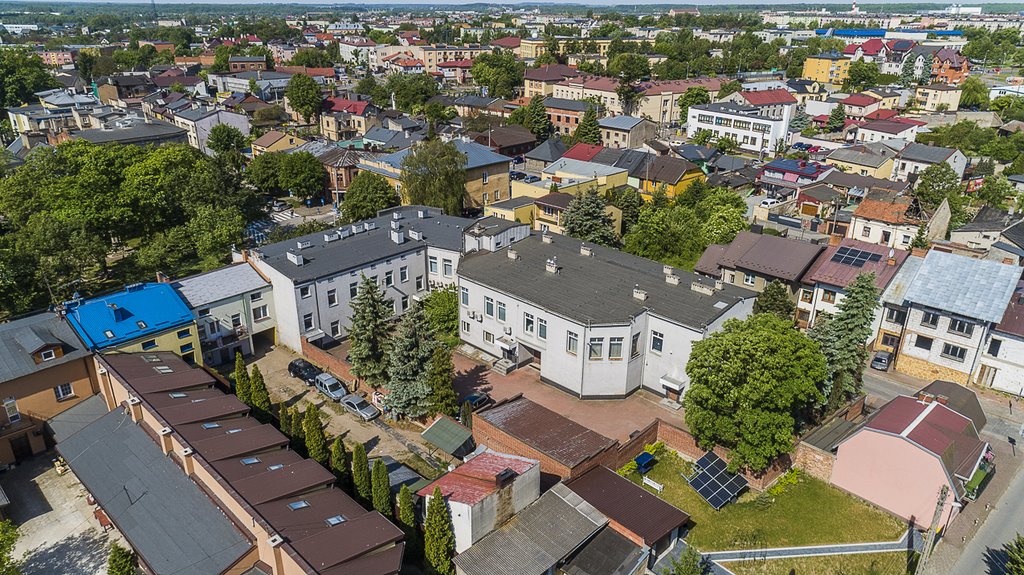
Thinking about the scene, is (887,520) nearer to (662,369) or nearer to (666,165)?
(662,369)

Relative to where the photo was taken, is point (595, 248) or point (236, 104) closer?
point (595, 248)

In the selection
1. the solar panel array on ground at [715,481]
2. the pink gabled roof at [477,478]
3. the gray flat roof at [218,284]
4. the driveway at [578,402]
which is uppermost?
the gray flat roof at [218,284]

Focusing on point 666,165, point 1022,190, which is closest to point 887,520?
point 666,165

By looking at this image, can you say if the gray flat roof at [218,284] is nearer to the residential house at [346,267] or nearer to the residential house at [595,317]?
the residential house at [346,267]

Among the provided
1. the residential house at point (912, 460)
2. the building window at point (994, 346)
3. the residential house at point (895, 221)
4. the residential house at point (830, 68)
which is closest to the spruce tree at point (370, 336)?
the residential house at point (912, 460)

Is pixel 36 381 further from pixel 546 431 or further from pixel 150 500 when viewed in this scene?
pixel 546 431

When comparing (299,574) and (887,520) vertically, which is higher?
(299,574)
